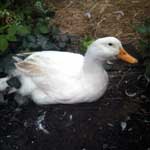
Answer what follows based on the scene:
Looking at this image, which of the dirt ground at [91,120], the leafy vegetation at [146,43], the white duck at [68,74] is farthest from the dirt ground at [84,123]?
the leafy vegetation at [146,43]

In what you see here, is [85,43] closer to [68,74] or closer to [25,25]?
[25,25]

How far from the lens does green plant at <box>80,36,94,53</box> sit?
12.3ft

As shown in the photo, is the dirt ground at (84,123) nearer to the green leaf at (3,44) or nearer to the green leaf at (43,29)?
the green leaf at (3,44)

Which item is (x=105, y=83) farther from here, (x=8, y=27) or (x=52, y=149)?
(x=8, y=27)

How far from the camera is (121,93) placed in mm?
3396

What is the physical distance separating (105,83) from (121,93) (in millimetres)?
259

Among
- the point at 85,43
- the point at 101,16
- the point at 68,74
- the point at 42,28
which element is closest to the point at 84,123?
the point at 68,74

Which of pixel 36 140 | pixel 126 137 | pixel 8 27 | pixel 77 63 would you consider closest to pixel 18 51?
pixel 8 27

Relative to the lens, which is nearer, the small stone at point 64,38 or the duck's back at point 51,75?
the duck's back at point 51,75

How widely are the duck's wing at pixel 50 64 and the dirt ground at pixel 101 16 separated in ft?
2.36

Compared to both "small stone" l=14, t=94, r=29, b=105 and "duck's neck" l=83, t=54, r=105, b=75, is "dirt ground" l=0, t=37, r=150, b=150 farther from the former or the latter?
"duck's neck" l=83, t=54, r=105, b=75

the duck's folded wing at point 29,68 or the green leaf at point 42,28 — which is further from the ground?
the green leaf at point 42,28

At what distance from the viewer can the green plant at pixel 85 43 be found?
12.3ft

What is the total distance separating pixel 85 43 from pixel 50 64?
63 centimetres
